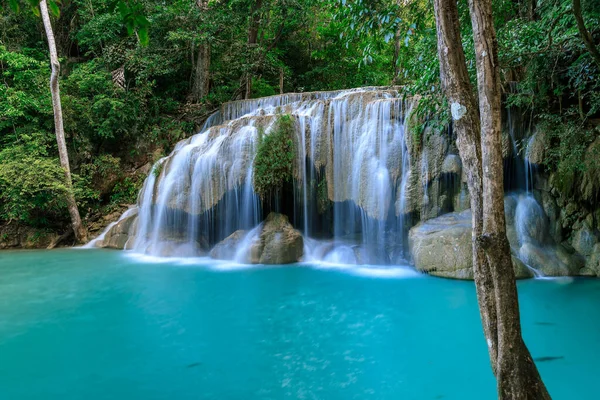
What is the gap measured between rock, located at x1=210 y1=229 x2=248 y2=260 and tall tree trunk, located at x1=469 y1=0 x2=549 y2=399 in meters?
7.71

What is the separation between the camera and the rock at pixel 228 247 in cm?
938

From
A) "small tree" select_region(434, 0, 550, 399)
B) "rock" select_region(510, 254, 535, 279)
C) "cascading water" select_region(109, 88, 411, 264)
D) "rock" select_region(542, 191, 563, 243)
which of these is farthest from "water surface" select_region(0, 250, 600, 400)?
"cascading water" select_region(109, 88, 411, 264)

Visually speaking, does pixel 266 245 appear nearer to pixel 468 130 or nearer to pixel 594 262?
pixel 594 262

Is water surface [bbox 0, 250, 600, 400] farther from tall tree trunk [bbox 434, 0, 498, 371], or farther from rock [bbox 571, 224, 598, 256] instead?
tall tree trunk [bbox 434, 0, 498, 371]

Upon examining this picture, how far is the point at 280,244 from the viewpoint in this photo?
887cm

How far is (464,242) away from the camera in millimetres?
6984

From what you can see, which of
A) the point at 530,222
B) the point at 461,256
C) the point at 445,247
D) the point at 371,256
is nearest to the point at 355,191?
the point at 371,256

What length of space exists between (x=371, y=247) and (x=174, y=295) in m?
4.39

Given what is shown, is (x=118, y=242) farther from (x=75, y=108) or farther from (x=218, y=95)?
(x=218, y=95)

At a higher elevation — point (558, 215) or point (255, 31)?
point (255, 31)

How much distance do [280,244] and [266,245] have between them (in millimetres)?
328

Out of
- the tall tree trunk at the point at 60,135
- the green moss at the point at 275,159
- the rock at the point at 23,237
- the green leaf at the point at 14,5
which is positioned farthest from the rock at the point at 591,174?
the rock at the point at 23,237

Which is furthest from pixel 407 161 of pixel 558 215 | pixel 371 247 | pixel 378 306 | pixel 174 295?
pixel 174 295

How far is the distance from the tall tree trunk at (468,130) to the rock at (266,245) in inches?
262
